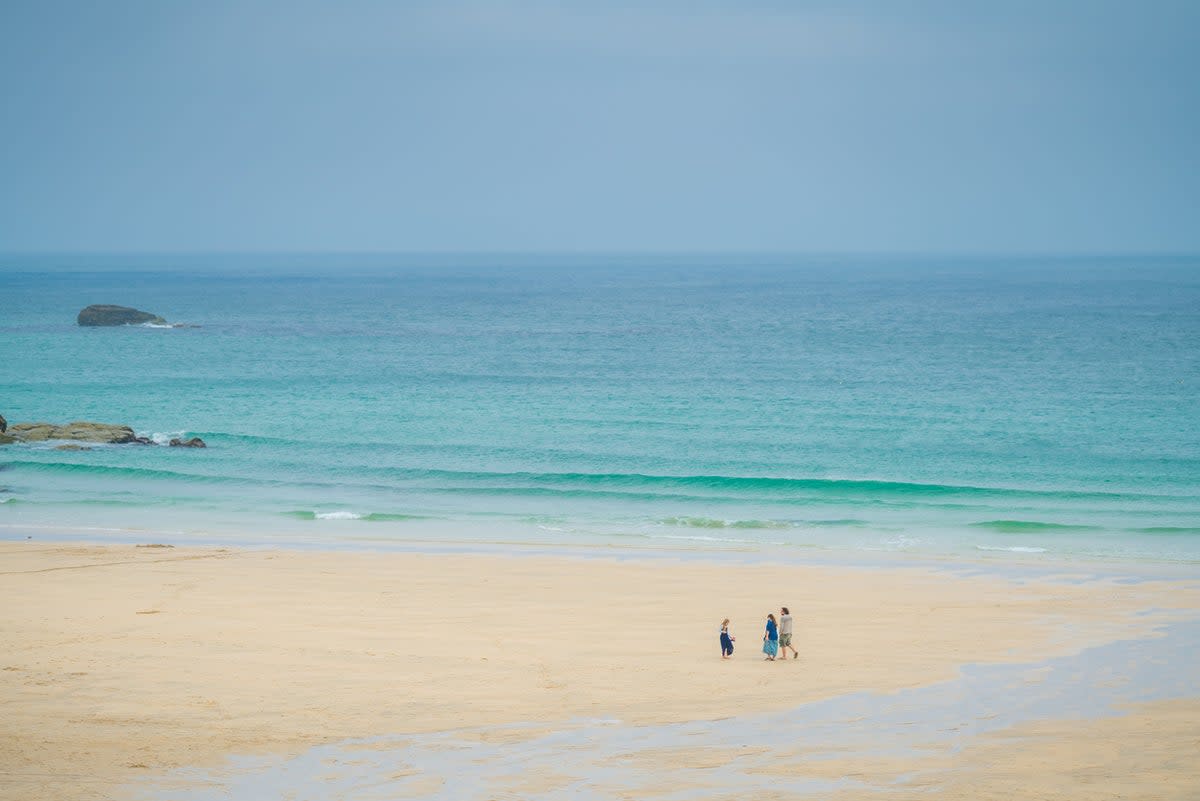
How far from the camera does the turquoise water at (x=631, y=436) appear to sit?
130 feet

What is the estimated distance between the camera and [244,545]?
36312mm

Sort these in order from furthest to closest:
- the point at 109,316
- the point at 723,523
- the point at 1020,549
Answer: the point at 109,316, the point at 723,523, the point at 1020,549

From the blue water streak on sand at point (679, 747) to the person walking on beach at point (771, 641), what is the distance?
9.12 feet

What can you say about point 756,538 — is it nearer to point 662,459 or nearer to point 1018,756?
point 662,459

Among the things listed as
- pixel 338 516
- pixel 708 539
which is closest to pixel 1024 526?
pixel 708 539

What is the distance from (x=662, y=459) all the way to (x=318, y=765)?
32.1 meters

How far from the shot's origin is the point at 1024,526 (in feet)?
127

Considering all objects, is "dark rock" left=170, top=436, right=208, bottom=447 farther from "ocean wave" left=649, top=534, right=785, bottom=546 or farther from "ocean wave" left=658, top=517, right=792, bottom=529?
"ocean wave" left=649, top=534, right=785, bottom=546

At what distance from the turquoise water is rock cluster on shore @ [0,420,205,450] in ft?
3.48

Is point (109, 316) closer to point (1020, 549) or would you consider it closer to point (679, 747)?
point (1020, 549)

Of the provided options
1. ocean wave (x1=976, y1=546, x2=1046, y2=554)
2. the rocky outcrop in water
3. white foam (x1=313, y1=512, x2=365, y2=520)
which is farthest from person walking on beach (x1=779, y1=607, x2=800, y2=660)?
the rocky outcrop in water

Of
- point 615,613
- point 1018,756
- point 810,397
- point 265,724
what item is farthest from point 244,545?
point 810,397

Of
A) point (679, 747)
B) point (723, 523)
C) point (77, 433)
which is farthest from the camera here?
point (77, 433)

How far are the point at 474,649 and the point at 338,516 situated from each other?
18.1m
